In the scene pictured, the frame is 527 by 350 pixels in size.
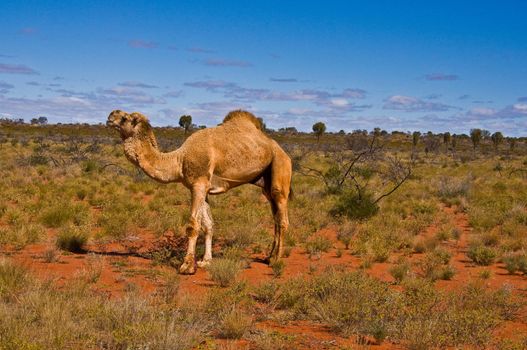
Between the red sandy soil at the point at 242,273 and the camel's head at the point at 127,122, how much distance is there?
2.18m

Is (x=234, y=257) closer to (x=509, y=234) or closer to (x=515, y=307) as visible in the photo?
(x=515, y=307)

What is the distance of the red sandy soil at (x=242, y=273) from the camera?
6.36 meters

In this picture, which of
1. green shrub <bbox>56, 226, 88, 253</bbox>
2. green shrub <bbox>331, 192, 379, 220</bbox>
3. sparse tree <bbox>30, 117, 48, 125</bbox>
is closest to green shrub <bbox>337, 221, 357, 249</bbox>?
green shrub <bbox>331, 192, 379, 220</bbox>

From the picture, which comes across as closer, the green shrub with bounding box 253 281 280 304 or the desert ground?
the desert ground

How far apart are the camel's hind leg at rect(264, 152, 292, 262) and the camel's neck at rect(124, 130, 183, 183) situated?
6.49ft

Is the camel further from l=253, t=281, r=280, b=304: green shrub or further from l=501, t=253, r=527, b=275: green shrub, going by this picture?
l=501, t=253, r=527, b=275: green shrub

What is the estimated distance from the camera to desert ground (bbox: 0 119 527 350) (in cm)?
577

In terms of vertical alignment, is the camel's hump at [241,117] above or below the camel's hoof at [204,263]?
above

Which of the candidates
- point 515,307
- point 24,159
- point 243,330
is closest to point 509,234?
point 515,307

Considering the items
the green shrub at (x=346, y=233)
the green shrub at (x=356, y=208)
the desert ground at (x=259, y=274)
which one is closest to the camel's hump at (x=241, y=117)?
the desert ground at (x=259, y=274)

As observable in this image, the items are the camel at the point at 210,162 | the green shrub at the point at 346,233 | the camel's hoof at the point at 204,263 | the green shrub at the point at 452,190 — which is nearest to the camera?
the camel at the point at 210,162

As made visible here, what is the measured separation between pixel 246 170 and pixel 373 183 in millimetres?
16888

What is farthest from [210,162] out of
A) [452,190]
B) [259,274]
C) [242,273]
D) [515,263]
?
[452,190]

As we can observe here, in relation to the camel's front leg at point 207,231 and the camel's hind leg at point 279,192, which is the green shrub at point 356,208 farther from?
the camel's front leg at point 207,231
